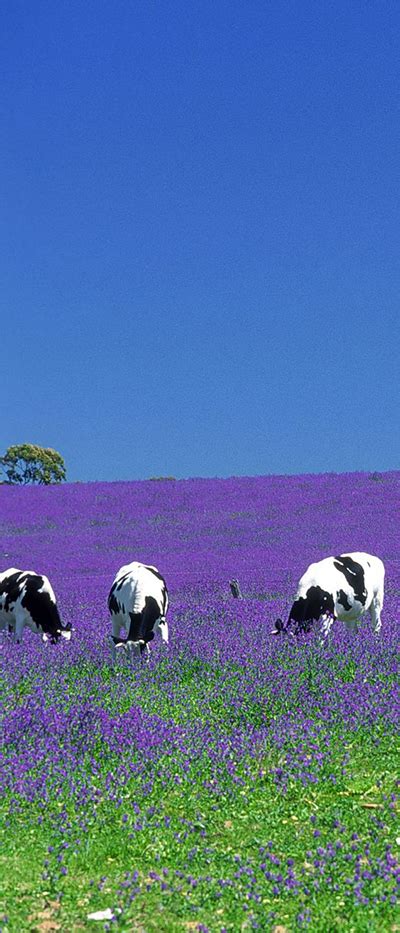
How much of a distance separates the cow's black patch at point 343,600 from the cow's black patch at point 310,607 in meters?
0.36

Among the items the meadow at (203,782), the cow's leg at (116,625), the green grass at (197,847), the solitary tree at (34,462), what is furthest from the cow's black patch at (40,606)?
the solitary tree at (34,462)

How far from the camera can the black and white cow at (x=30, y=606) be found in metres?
13.3

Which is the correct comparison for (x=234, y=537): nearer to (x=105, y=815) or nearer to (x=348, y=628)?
(x=348, y=628)

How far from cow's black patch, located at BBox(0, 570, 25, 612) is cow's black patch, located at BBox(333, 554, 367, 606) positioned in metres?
4.94

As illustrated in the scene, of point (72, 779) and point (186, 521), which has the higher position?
point (186, 521)

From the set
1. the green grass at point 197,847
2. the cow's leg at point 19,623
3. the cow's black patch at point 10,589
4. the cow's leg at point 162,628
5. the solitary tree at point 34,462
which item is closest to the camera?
the green grass at point 197,847

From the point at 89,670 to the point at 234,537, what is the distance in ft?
56.2

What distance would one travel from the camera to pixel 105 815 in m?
6.14

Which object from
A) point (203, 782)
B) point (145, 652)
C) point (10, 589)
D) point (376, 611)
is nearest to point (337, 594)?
point (376, 611)

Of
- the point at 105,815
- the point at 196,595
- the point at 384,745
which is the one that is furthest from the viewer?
the point at 196,595

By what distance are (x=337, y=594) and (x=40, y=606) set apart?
451 cm

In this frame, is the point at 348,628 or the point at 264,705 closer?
the point at 264,705

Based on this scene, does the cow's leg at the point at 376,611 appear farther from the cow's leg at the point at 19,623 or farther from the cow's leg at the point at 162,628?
the cow's leg at the point at 19,623

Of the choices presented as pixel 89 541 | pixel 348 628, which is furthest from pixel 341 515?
pixel 348 628
